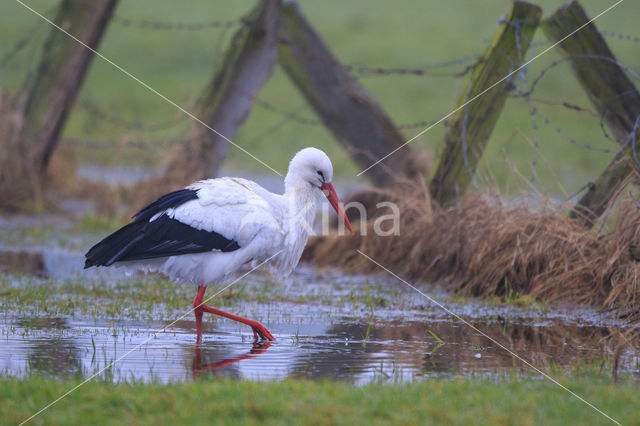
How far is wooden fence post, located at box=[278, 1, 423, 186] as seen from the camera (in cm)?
1103

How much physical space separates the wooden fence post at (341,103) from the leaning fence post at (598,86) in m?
2.68

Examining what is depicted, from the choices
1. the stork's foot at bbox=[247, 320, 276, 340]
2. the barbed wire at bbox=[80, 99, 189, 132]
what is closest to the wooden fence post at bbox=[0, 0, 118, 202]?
the barbed wire at bbox=[80, 99, 189, 132]

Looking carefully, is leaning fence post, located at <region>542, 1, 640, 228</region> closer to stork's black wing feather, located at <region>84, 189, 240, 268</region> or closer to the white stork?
the white stork

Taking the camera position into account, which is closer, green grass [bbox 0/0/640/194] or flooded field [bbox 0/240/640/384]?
flooded field [bbox 0/240/640/384]

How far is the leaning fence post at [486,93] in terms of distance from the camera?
9.28m

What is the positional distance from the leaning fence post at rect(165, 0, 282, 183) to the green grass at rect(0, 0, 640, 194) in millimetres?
8266

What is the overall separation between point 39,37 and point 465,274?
771 centimetres

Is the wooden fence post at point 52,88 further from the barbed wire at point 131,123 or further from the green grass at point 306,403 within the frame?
the green grass at point 306,403

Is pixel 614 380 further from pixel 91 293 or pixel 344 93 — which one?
pixel 344 93

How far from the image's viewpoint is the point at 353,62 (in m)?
31.1

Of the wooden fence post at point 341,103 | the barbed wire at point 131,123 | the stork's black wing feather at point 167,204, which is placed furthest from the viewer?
the barbed wire at point 131,123

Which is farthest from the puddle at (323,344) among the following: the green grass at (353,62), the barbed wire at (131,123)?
the green grass at (353,62)

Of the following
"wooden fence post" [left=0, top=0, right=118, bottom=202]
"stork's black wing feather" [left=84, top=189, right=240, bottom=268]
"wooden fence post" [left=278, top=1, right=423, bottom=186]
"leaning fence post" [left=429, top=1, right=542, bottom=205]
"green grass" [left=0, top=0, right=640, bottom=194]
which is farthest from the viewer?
"green grass" [left=0, top=0, right=640, bottom=194]

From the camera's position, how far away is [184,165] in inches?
450
